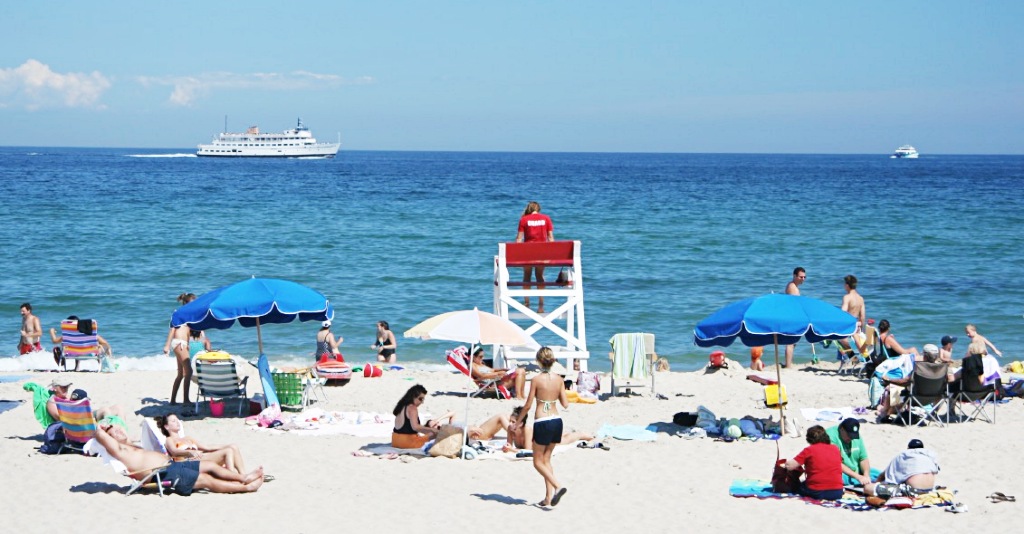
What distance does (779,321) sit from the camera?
31.6ft

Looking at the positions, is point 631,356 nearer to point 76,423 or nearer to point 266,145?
point 76,423

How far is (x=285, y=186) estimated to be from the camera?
219ft

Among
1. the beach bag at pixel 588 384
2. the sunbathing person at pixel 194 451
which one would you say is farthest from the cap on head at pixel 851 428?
the sunbathing person at pixel 194 451

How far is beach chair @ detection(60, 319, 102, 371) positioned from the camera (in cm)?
1367

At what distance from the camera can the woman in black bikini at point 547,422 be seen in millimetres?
Answer: 7590

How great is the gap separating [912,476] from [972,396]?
3.14 m

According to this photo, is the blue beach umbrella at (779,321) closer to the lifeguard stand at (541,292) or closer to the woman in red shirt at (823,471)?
the woman in red shirt at (823,471)

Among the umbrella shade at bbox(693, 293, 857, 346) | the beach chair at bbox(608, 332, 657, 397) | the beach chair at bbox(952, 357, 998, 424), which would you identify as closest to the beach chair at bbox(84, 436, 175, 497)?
the umbrella shade at bbox(693, 293, 857, 346)

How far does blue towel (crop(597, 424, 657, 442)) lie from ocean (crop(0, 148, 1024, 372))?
19.6 ft

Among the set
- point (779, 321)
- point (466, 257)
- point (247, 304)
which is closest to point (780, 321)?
point (779, 321)

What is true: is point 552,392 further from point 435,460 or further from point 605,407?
point 605,407

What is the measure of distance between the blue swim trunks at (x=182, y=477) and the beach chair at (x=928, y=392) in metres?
7.02

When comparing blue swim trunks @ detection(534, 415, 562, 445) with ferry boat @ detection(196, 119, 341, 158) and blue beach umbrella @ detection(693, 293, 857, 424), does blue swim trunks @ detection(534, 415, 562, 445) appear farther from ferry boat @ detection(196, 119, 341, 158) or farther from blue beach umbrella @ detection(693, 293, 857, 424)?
ferry boat @ detection(196, 119, 341, 158)

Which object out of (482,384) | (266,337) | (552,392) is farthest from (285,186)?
(552,392)
